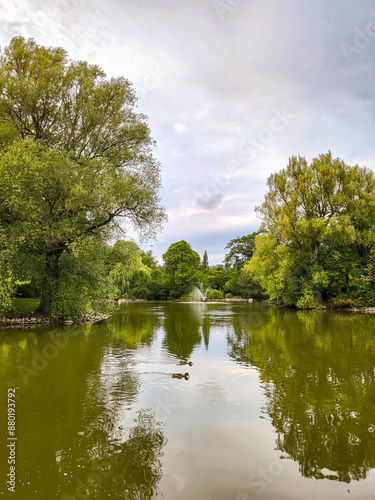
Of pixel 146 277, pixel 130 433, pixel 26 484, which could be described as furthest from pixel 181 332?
pixel 146 277

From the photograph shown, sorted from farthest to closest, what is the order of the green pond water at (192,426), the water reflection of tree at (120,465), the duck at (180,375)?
the duck at (180,375)
the green pond water at (192,426)
the water reflection of tree at (120,465)

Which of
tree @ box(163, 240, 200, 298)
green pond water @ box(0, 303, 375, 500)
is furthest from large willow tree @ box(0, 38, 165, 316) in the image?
tree @ box(163, 240, 200, 298)

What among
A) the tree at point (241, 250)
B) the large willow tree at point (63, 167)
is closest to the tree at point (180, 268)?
the tree at point (241, 250)

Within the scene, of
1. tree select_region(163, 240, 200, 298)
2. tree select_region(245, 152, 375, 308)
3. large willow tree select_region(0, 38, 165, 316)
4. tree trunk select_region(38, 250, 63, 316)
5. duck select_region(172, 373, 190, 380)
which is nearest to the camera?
duck select_region(172, 373, 190, 380)

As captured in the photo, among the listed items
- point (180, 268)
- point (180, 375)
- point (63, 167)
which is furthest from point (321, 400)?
point (180, 268)

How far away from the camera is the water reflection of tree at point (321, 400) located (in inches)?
165

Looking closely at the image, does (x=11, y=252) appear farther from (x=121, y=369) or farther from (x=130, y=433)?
(x=130, y=433)

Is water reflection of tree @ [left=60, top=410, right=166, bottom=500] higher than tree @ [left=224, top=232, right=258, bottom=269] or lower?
lower

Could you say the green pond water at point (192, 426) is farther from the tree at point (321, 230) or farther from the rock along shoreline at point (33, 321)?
the tree at point (321, 230)

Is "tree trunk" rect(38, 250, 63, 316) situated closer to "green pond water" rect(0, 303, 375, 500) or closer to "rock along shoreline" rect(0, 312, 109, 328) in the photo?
"rock along shoreline" rect(0, 312, 109, 328)

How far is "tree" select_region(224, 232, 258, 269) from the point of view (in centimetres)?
7194

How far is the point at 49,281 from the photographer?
18906mm

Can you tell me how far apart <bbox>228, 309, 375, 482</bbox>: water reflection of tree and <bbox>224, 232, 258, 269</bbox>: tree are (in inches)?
2332

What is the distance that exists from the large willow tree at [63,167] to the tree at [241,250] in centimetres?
5318
